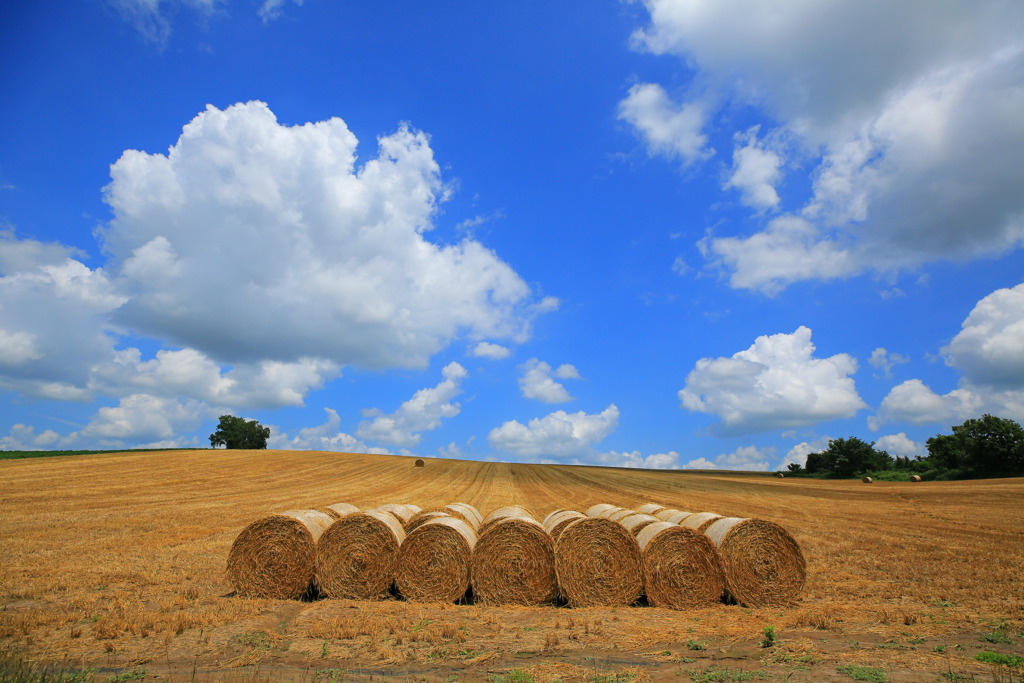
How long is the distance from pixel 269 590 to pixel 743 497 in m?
26.7

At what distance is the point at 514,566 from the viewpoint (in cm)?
881

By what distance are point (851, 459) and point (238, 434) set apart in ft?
265

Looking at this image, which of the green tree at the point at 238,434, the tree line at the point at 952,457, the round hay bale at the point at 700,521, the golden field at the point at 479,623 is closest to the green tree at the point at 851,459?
the tree line at the point at 952,457

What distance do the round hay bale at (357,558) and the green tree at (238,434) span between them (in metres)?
80.2

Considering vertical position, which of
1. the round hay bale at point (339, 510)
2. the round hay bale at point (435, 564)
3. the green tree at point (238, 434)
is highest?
the green tree at point (238, 434)

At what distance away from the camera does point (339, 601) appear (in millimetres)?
8805

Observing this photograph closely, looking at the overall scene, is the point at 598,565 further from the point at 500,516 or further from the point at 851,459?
the point at 851,459

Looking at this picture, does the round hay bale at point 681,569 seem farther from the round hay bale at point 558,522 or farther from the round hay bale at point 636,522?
the round hay bale at point 558,522

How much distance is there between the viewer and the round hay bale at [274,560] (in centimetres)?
892

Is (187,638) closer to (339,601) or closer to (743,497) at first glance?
(339,601)

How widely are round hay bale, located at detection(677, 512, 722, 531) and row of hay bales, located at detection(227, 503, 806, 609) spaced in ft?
2.40

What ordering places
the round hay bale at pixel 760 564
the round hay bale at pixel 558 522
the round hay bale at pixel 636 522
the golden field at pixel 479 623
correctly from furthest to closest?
the round hay bale at pixel 636 522 → the round hay bale at pixel 558 522 → the round hay bale at pixel 760 564 → the golden field at pixel 479 623

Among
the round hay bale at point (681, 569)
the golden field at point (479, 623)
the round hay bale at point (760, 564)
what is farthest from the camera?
the round hay bale at point (760, 564)

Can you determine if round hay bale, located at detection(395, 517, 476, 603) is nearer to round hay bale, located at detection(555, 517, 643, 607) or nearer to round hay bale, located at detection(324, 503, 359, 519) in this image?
round hay bale, located at detection(555, 517, 643, 607)
